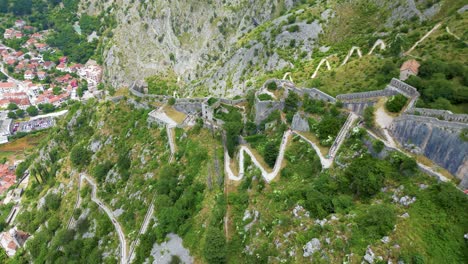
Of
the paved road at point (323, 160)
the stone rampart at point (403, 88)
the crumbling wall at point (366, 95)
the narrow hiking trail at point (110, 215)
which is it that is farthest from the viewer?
the narrow hiking trail at point (110, 215)

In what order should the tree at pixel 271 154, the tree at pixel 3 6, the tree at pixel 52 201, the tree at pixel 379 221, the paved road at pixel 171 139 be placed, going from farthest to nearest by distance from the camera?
the tree at pixel 3 6 < the tree at pixel 52 201 < the paved road at pixel 171 139 < the tree at pixel 271 154 < the tree at pixel 379 221

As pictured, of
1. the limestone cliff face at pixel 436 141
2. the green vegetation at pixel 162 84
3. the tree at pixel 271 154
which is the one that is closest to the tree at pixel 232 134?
the tree at pixel 271 154

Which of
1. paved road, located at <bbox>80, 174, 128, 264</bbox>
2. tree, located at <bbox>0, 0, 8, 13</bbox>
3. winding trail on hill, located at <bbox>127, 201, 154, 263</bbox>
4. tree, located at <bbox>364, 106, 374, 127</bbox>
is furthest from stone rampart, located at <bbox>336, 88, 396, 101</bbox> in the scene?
tree, located at <bbox>0, 0, 8, 13</bbox>

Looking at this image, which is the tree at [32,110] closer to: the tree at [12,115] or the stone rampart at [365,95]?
the tree at [12,115]

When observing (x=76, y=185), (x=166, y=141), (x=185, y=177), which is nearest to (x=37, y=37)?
(x=76, y=185)

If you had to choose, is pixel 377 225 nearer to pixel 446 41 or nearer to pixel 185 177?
pixel 185 177

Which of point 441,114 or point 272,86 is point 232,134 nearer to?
point 272,86

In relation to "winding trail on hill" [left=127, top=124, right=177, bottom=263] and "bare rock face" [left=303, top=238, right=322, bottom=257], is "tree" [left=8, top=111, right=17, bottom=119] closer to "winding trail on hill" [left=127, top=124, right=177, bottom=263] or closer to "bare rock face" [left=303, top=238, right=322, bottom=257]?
"winding trail on hill" [left=127, top=124, right=177, bottom=263]
